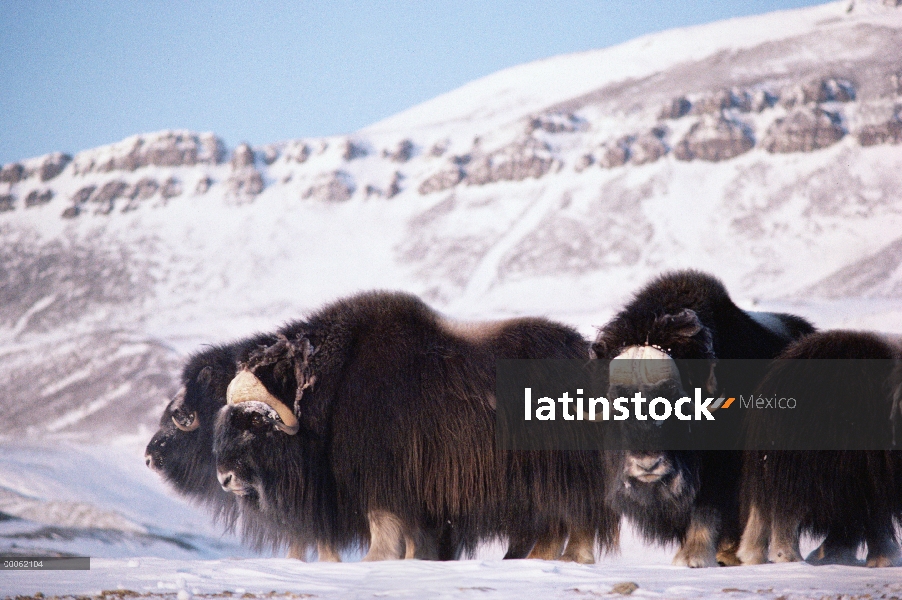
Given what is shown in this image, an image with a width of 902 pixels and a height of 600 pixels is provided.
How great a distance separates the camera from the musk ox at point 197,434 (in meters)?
6.04

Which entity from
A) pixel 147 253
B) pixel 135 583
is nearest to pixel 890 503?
pixel 135 583

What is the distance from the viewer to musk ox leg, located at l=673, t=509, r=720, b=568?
4180 millimetres

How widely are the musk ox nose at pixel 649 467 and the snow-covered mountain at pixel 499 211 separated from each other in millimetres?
14228

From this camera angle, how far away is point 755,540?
4.23m

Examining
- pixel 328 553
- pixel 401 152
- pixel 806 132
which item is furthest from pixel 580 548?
pixel 401 152

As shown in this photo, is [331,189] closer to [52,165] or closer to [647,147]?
[52,165]

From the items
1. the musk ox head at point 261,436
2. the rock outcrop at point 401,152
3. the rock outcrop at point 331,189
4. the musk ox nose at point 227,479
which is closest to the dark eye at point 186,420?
the musk ox head at point 261,436

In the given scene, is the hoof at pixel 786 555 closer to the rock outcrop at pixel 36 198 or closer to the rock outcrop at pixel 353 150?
the rock outcrop at pixel 36 198

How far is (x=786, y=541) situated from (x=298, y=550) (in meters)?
2.48

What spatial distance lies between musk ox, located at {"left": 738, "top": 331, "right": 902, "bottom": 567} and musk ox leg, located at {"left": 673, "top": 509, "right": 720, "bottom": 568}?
0.13m

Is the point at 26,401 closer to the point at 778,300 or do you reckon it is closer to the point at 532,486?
the point at 778,300

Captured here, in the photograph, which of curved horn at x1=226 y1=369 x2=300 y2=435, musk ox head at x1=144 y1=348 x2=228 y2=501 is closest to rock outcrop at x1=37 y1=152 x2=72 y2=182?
musk ox head at x1=144 y1=348 x2=228 y2=501

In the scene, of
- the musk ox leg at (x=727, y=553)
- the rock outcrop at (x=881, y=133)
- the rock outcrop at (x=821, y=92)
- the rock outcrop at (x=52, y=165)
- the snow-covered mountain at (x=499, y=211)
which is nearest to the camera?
the musk ox leg at (x=727, y=553)

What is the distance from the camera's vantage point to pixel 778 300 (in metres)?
23.6
